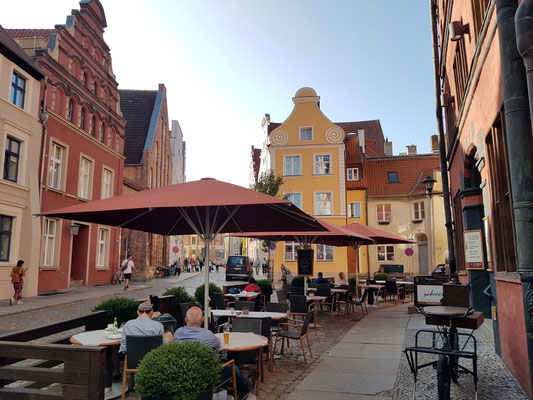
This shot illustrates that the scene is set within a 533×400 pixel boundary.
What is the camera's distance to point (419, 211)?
38.9 m

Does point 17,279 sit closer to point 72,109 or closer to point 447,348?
point 72,109

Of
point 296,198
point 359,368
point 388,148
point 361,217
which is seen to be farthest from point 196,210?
point 388,148

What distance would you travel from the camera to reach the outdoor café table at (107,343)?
573 cm

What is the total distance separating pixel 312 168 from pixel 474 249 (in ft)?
90.7

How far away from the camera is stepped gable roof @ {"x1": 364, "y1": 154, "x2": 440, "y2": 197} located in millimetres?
40125

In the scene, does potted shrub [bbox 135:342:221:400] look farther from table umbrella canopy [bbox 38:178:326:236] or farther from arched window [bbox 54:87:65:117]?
arched window [bbox 54:87:65:117]

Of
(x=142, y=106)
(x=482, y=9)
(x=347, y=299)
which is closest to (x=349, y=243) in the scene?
(x=347, y=299)

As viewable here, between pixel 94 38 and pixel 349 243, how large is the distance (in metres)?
18.4

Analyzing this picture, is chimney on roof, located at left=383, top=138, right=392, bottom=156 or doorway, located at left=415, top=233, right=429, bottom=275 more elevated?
chimney on roof, located at left=383, top=138, right=392, bottom=156

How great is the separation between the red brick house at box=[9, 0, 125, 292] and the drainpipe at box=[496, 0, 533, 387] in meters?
19.4

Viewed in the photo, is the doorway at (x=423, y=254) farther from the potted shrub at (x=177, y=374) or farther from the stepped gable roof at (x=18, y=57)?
the potted shrub at (x=177, y=374)

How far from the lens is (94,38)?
2553 cm

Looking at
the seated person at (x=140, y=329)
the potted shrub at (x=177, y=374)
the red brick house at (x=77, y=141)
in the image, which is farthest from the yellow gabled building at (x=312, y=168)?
the potted shrub at (x=177, y=374)

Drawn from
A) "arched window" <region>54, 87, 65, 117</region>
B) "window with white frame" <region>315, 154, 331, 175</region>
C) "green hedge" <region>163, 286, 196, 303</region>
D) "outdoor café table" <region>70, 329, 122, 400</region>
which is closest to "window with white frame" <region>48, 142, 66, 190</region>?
"arched window" <region>54, 87, 65, 117</region>
